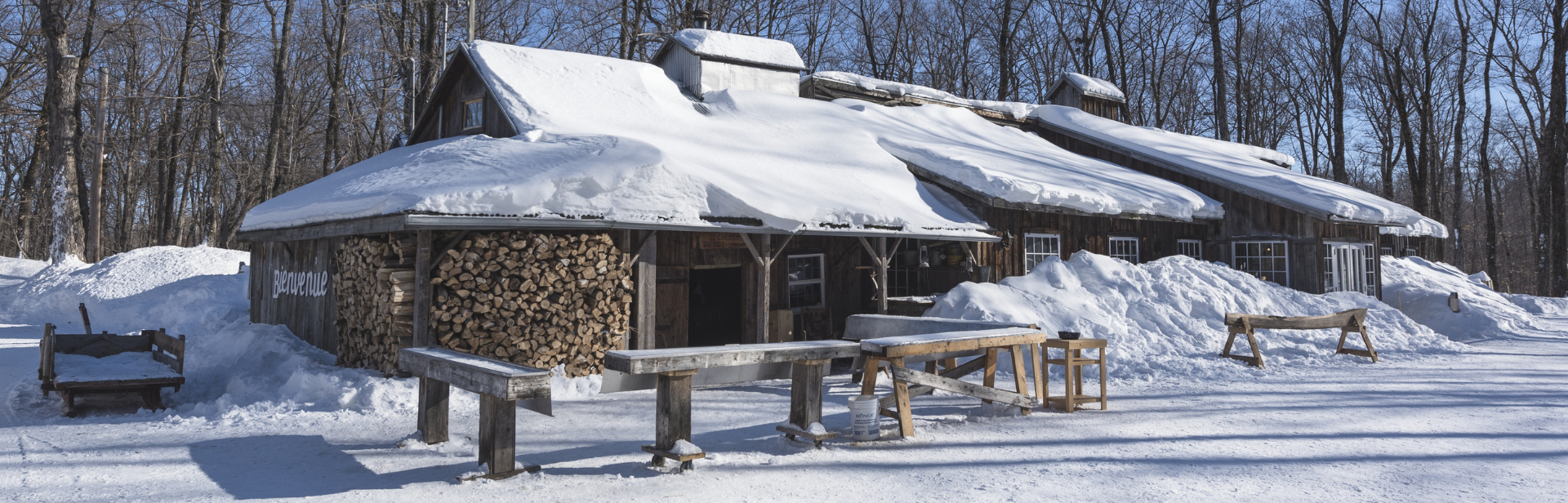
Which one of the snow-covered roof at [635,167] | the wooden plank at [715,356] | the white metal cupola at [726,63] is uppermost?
the white metal cupola at [726,63]

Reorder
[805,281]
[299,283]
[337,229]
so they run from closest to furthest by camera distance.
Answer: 1. [337,229]
2. [299,283]
3. [805,281]

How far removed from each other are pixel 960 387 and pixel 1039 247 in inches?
330

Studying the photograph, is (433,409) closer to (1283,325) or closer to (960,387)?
(960,387)

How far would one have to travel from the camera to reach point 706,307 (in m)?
15.6

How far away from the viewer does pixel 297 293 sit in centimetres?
1210

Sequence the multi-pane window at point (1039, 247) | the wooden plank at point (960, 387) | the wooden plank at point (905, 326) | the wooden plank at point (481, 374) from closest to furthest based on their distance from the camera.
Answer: the wooden plank at point (481, 374) < the wooden plank at point (960, 387) < the wooden plank at point (905, 326) < the multi-pane window at point (1039, 247)

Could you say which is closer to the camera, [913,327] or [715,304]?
[913,327]

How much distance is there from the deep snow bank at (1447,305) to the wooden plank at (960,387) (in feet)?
38.7

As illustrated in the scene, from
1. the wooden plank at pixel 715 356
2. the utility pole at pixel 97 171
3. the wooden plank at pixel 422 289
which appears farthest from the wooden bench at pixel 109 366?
the utility pole at pixel 97 171

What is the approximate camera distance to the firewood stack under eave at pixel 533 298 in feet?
29.7

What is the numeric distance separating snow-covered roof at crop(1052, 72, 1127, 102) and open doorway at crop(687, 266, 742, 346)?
12.9 metres

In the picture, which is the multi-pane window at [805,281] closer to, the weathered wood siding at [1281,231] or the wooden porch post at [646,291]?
the wooden porch post at [646,291]

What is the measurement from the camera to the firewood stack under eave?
9047mm

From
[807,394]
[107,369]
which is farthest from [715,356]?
[107,369]
